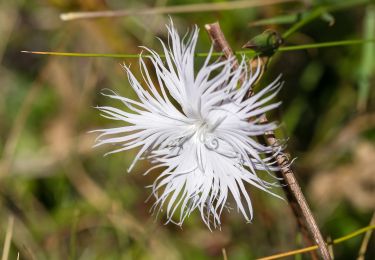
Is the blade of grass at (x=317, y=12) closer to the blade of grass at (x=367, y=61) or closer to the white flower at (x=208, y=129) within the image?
the blade of grass at (x=367, y=61)

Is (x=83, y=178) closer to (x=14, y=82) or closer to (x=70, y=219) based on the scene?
(x=70, y=219)

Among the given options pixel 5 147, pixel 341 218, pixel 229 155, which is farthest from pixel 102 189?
pixel 229 155

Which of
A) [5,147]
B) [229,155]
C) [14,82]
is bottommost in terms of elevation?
[229,155]

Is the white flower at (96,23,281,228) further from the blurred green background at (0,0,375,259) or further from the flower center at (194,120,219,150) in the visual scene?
the blurred green background at (0,0,375,259)

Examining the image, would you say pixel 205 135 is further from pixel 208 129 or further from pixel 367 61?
pixel 367 61

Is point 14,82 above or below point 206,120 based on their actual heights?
above

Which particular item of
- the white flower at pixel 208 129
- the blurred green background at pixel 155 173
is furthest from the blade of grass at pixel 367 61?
the white flower at pixel 208 129

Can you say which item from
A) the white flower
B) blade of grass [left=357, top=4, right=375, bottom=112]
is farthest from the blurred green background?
the white flower
